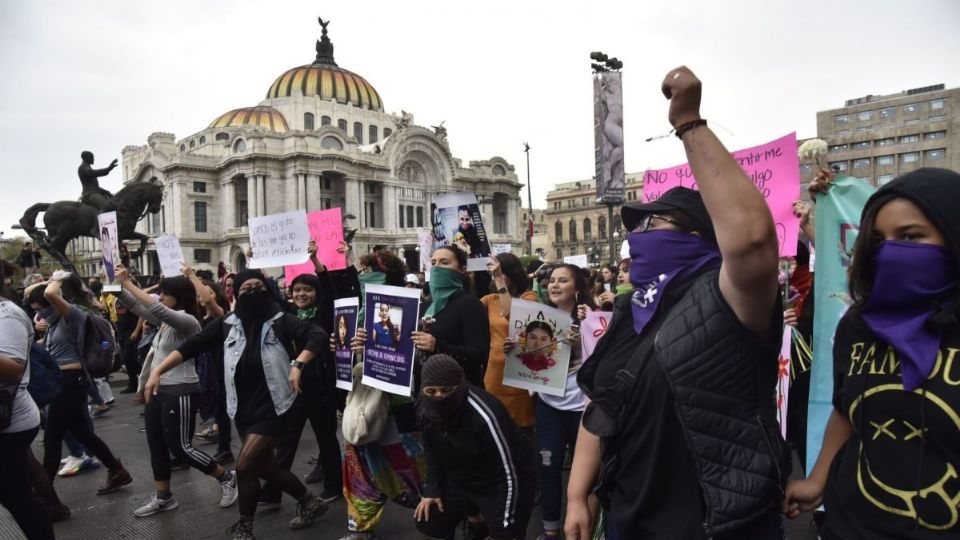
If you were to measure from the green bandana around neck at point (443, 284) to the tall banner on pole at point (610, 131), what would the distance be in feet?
47.2

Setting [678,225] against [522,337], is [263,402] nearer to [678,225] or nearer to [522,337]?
[522,337]

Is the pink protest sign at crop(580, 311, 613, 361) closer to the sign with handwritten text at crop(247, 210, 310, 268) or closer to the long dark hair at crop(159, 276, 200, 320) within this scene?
the sign with handwritten text at crop(247, 210, 310, 268)

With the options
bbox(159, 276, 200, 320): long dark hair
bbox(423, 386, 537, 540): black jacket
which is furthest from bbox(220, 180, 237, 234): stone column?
bbox(423, 386, 537, 540): black jacket

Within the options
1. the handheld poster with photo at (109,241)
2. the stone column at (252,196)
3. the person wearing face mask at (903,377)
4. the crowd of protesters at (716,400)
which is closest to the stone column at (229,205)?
the stone column at (252,196)

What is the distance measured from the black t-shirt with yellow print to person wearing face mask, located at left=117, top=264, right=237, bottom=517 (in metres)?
4.62

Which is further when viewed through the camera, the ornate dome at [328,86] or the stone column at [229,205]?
the ornate dome at [328,86]

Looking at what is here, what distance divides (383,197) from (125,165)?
43.3 meters

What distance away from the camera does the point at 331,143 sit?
188 feet

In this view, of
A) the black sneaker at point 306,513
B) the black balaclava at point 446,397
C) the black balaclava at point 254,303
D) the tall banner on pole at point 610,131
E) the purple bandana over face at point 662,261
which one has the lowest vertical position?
the black sneaker at point 306,513

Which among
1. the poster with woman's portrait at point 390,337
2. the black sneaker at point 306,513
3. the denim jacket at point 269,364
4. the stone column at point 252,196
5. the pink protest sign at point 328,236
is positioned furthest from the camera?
the stone column at point 252,196

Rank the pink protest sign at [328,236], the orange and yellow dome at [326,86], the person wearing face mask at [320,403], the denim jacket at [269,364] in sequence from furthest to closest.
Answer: the orange and yellow dome at [326,86] → the pink protest sign at [328,236] → the person wearing face mask at [320,403] → the denim jacket at [269,364]

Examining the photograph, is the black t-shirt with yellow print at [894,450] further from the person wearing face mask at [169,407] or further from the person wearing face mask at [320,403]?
the person wearing face mask at [169,407]

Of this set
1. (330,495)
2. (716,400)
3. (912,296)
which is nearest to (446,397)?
(716,400)

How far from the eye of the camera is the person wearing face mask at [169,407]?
4.89 metres
